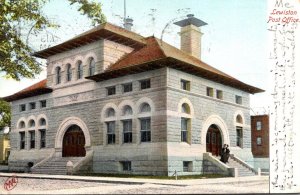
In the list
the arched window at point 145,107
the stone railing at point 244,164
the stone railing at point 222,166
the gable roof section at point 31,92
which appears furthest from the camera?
the gable roof section at point 31,92

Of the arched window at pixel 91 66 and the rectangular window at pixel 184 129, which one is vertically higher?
the arched window at pixel 91 66

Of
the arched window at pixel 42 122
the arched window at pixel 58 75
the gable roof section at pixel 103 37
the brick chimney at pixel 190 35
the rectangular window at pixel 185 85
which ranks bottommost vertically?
the arched window at pixel 42 122

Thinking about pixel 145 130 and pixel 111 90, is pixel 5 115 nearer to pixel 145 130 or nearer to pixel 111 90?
pixel 111 90

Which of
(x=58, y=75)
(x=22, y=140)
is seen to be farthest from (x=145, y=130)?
(x=22, y=140)

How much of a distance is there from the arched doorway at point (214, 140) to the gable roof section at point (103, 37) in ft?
24.5

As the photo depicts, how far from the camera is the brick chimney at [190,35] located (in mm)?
31375

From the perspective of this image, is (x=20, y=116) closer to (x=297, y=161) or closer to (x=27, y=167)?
(x=27, y=167)

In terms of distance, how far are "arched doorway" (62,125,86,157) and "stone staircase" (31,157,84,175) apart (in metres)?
0.71

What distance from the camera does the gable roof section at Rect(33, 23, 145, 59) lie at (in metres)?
26.6

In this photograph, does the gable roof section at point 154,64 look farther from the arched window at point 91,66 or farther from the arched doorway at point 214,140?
the arched doorway at point 214,140

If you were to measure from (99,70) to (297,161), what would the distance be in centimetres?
1733

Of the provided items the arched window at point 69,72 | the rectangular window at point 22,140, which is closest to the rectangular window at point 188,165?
the arched window at point 69,72

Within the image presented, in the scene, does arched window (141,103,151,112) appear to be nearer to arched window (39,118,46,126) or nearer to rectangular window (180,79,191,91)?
rectangular window (180,79,191,91)

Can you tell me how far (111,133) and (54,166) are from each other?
16.7 feet
